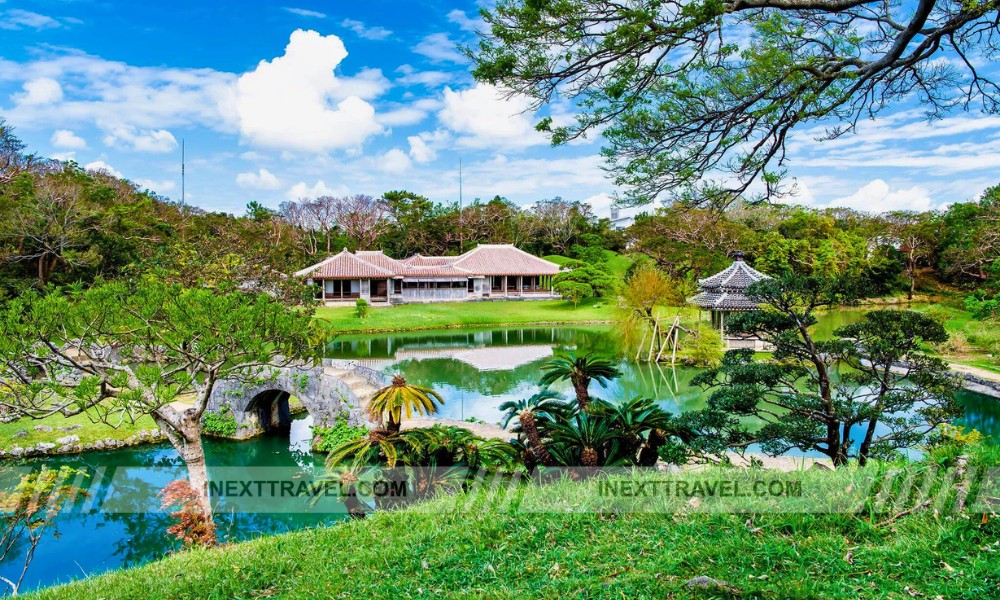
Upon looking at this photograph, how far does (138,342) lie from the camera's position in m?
7.04

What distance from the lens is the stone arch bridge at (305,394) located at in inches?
439

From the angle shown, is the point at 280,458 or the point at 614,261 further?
the point at 614,261

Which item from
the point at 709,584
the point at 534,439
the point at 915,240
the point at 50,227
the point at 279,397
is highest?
the point at 915,240

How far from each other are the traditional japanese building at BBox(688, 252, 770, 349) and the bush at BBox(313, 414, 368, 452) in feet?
42.1

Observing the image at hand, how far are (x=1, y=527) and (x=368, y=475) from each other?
16.3 feet

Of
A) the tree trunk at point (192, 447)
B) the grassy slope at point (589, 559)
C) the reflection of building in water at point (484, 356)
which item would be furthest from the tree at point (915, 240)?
the tree trunk at point (192, 447)

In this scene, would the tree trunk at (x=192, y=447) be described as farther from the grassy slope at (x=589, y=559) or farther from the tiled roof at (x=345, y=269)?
the tiled roof at (x=345, y=269)

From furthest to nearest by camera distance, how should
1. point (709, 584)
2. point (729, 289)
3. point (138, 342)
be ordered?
point (729, 289) → point (138, 342) → point (709, 584)

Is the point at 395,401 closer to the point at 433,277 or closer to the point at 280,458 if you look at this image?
the point at 280,458

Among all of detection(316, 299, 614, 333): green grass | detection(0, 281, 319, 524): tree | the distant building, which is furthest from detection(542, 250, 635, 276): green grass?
detection(0, 281, 319, 524): tree

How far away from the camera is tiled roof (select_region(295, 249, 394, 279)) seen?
103 ft

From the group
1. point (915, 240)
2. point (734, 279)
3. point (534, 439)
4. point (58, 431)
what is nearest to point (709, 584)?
point (534, 439)

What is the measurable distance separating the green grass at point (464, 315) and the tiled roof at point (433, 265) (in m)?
2.19

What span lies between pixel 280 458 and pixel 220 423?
1947 millimetres
